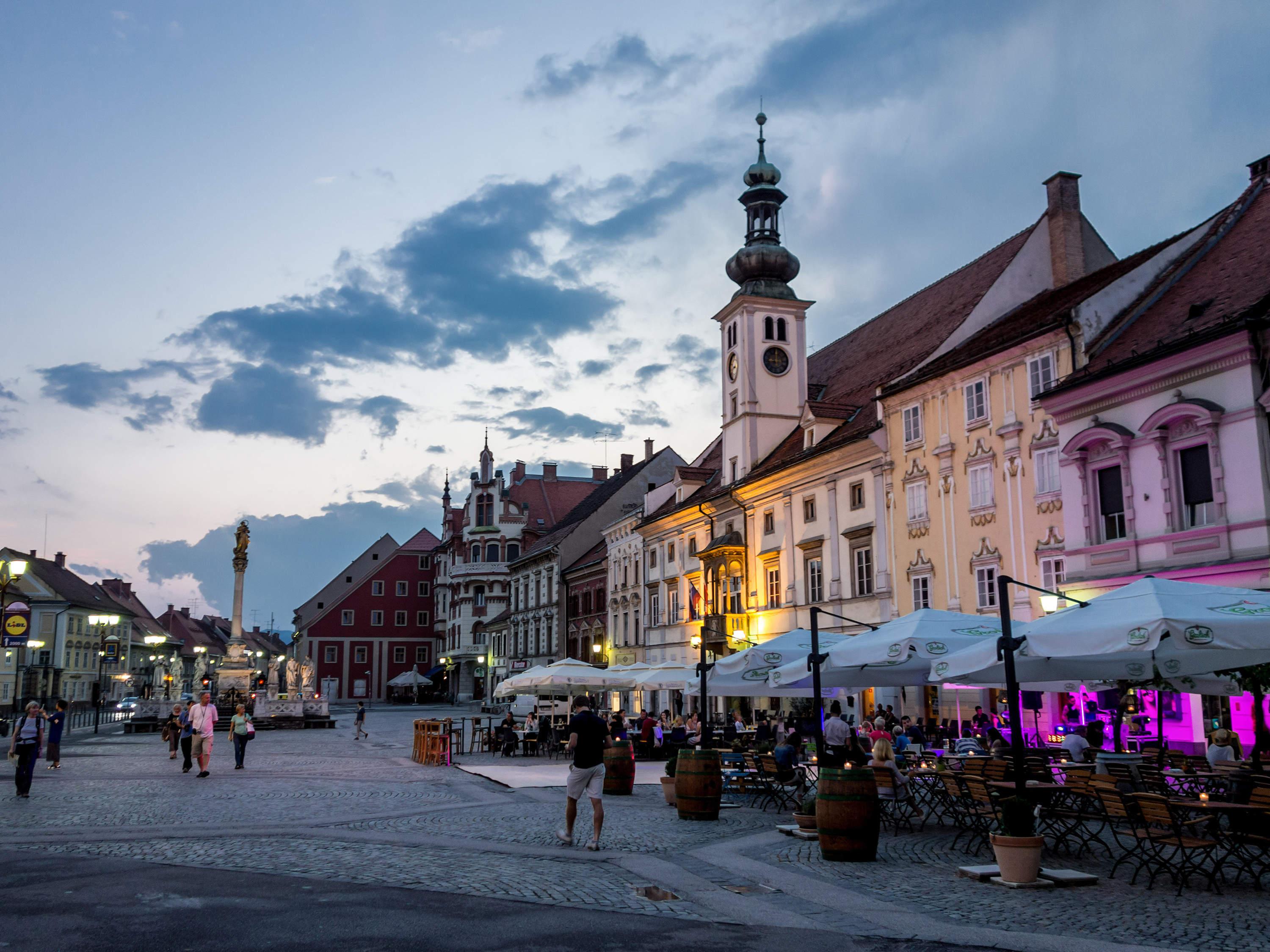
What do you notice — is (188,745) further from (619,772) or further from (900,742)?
(900,742)

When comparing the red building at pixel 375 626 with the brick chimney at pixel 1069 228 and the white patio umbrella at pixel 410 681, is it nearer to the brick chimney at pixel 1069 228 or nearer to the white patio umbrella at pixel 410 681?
the white patio umbrella at pixel 410 681

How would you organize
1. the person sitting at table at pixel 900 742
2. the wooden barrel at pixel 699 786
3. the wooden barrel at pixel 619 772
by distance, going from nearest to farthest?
the wooden barrel at pixel 699 786, the person sitting at table at pixel 900 742, the wooden barrel at pixel 619 772

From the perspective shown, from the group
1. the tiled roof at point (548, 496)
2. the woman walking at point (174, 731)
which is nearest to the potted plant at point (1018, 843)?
the woman walking at point (174, 731)

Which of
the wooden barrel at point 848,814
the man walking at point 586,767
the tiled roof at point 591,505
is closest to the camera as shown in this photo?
the wooden barrel at point 848,814

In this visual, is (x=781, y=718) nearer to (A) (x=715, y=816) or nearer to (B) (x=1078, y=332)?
(B) (x=1078, y=332)

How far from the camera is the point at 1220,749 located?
15969 mm

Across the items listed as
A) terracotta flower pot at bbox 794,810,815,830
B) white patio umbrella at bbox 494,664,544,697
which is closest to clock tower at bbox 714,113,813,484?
white patio umbrella at bbox 494,664,544,697

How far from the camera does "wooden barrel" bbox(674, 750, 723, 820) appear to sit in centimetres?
1648

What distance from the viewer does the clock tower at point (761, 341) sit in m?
46.7

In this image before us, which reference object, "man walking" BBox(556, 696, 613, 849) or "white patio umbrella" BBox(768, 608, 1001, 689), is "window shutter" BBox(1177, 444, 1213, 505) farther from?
"man walking" BBox(556, 696, 613, 849)

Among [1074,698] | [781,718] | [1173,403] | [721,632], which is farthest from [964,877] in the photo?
[721,632]

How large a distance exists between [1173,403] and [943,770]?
496 inches

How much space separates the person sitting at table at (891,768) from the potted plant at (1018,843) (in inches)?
161

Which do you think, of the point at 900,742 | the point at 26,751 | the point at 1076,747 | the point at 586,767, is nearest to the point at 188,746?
the point at 26,751
